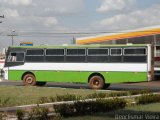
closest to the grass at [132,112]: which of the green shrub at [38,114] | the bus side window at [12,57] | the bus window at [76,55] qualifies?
the green shrub at [38,114]

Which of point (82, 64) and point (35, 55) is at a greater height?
point (35, 55)

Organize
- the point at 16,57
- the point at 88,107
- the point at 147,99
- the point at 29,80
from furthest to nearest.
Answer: the point at 16,57
the point at 29,80
the point at 147,99
the point at 88,107

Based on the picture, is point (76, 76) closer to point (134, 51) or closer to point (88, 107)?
point (134, 51)

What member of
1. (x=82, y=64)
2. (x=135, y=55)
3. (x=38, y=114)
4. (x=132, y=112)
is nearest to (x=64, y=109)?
(x=38, y=114)

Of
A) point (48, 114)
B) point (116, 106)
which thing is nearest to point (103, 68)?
point (116, 106)

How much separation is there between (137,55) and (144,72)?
112cm

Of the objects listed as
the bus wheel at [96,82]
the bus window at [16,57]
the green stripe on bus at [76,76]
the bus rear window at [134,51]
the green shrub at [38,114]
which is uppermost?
the bus rear window at [134,51]

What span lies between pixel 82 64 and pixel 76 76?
0.90 m

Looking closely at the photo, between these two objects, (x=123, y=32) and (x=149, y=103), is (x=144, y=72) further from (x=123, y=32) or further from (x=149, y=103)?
(x=123, y=32)

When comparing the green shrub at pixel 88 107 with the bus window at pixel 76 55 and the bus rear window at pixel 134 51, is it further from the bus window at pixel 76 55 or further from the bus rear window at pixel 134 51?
the bus window at pixel 76 55

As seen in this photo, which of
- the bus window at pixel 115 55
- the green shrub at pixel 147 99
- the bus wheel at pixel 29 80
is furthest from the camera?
the bus wheel at pixel 29 80

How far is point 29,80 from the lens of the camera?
31.7m

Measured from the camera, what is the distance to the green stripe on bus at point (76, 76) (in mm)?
28641

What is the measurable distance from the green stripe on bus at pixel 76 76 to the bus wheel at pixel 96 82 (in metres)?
0.30
